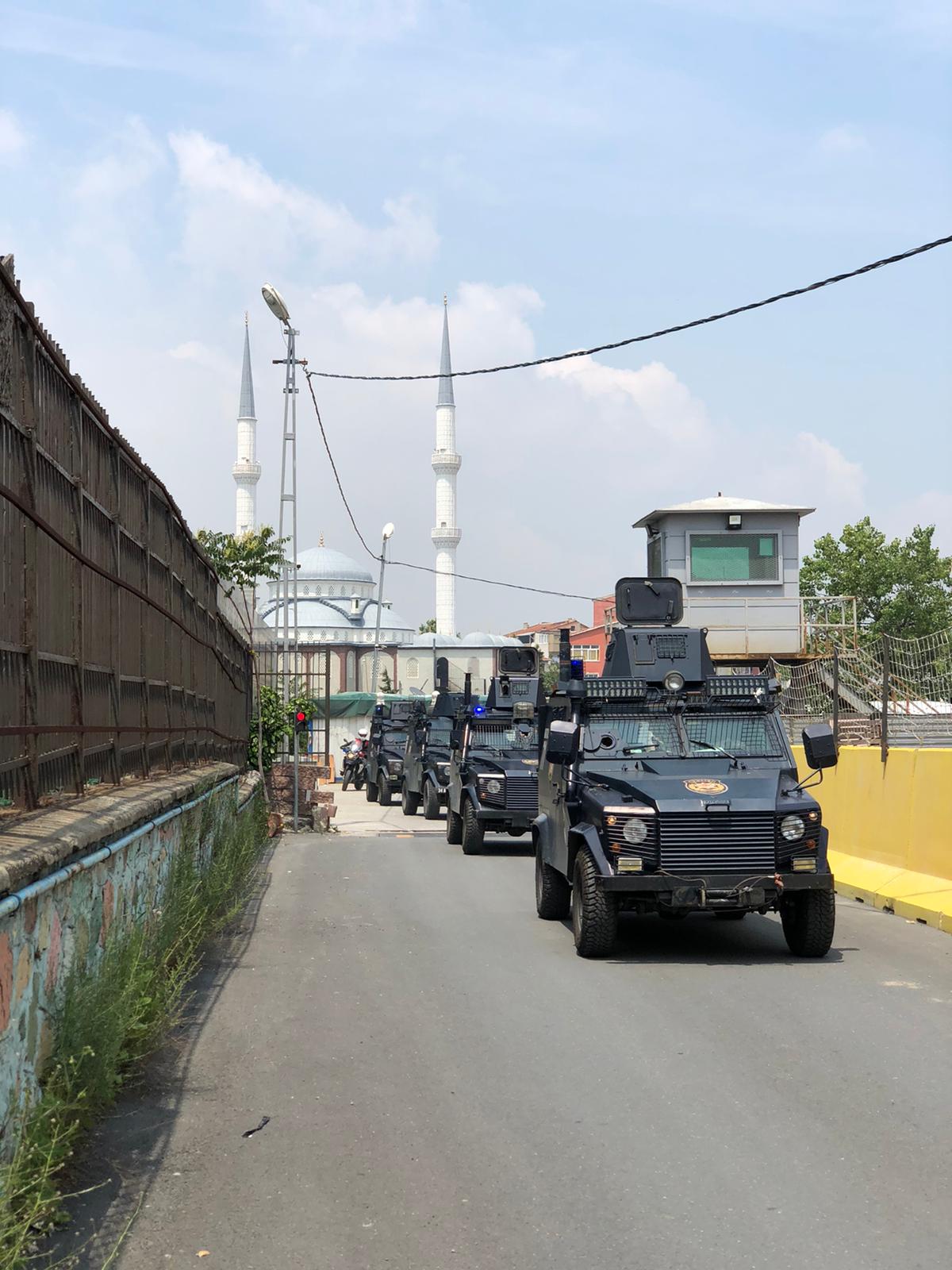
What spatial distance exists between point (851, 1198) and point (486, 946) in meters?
6.09

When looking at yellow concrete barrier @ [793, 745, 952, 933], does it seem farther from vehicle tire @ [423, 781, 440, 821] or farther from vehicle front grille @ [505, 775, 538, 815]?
vehicle tire @ [423, 781, 440, 821]

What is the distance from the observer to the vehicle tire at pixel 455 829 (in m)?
21.0

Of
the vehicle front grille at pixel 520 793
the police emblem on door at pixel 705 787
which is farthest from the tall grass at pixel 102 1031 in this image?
the vehicle front grille at pixel 520 793

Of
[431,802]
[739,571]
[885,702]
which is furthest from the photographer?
[739,571]

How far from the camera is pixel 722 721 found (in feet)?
38.1

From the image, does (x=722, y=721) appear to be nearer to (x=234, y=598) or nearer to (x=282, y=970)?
(x=282, y=970)

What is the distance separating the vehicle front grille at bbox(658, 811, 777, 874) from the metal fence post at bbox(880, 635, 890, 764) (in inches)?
180

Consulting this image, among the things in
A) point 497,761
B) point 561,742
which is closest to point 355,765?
point 497,761

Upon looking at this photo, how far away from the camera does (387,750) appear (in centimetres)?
3447

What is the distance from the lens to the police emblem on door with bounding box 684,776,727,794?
1039cm

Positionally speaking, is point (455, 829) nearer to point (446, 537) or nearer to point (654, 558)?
point (654, 558)

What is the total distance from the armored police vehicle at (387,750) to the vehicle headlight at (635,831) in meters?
22.6

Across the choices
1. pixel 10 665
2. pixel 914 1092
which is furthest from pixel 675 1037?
pixel 10 665

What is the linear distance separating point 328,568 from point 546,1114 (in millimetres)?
115331
